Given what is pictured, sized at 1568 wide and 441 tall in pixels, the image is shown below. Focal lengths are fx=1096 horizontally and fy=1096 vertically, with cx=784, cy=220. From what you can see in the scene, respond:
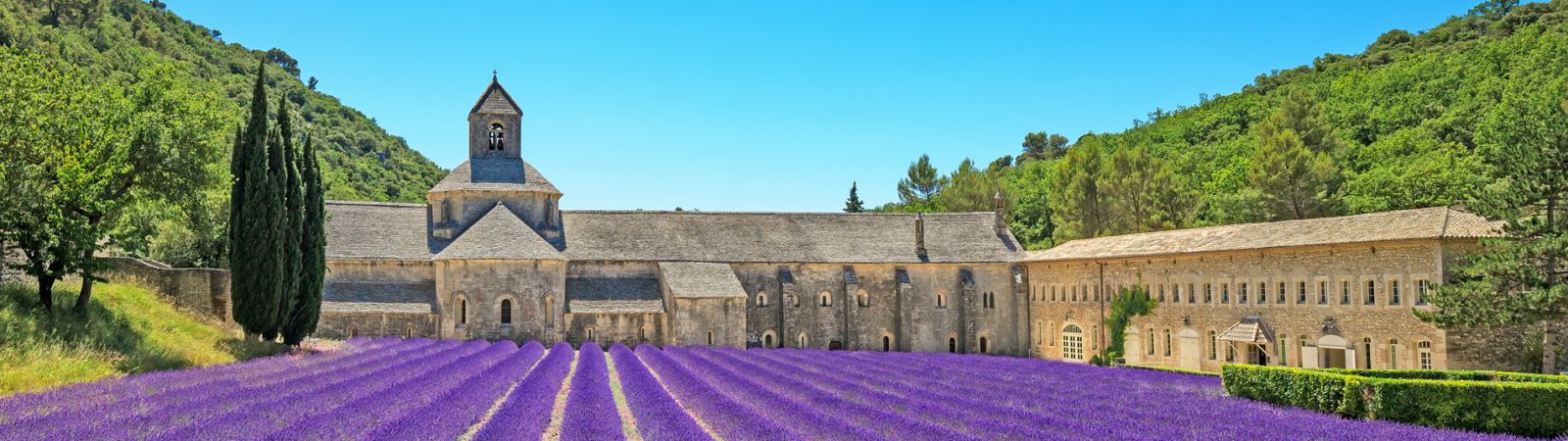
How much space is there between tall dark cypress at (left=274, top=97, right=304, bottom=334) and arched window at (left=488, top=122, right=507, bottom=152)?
24863 mm

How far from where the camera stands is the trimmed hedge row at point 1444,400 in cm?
1823

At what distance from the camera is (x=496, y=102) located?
198 feet

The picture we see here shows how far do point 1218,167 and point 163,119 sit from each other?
66.5 m

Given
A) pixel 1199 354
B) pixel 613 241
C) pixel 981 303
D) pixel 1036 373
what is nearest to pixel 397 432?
pixel 1036 373

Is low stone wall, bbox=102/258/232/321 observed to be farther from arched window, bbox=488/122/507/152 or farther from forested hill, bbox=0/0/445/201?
forested hill, bbox=0/0/445/201

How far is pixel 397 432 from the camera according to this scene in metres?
15.5

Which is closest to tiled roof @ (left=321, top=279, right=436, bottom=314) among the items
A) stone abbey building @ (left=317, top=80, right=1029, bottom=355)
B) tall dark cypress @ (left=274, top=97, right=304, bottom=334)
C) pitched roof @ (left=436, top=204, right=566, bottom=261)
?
stone abbey building @ (left=317, top=80, right=1029, bottom=355)

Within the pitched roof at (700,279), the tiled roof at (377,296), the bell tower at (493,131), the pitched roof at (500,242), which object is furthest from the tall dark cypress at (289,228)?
the bell tower at (493,131)

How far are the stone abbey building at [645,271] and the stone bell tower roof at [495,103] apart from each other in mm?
88

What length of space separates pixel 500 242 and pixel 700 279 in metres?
9.57

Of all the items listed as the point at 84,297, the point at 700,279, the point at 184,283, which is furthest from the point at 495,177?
the point at 84,297

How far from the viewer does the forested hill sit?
323 feet

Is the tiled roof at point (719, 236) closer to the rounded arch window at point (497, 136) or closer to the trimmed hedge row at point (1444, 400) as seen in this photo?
the rounded arch window at point (497, 136)

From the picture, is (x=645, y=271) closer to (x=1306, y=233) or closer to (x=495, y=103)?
(x=495, y=103)
